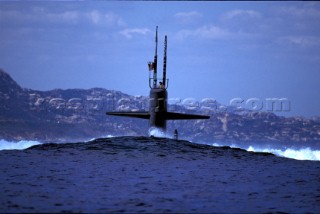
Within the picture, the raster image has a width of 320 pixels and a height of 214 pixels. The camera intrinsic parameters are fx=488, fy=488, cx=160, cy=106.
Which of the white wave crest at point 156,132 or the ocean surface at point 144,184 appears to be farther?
the white wave crest at point 156,132

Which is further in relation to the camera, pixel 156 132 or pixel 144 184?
pixel 156 132

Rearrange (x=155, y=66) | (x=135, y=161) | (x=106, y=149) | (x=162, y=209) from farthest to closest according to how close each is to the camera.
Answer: (x=155, y=66), (x=106, y=149), (x=135, y=161), (x=162, y=209)

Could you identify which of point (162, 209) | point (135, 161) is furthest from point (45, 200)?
point (135, 161)

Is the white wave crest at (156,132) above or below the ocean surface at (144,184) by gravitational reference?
above

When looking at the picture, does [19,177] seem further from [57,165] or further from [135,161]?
[135,161]

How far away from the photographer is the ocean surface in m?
12.3

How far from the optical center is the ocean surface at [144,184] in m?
12.3

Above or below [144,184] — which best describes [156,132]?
above

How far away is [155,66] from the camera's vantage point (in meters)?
40.6

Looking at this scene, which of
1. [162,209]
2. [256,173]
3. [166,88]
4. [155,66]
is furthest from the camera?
[155,66]

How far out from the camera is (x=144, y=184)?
659 inches

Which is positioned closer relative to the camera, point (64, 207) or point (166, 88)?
→ point (64, 207)

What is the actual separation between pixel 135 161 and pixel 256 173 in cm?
670

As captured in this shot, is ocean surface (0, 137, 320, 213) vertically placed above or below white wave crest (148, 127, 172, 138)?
below
